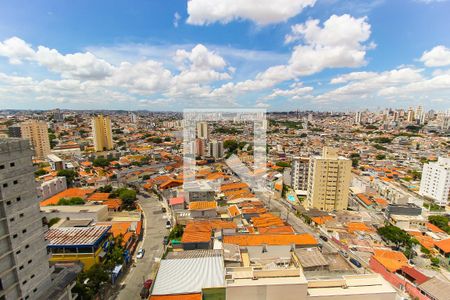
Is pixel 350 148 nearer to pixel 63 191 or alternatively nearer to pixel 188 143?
pixel 188 143

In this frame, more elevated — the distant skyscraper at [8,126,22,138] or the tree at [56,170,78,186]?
the distant skyscraper at [8,126,22,138]

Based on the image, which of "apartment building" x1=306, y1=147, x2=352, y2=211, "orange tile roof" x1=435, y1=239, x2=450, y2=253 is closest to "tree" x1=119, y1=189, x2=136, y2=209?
"apartment building" x1=306, y1=147, x2=352, y2=211

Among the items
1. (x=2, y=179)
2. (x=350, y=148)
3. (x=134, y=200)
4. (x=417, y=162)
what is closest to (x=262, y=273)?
(x=2, y=179)

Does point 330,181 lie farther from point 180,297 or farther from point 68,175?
point 68,175

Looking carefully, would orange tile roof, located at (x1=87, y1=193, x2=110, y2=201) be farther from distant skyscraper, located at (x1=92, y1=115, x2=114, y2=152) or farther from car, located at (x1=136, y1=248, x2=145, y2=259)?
distant skyscraper, located at (x1=92, y1=115, x2=114, y2=152)

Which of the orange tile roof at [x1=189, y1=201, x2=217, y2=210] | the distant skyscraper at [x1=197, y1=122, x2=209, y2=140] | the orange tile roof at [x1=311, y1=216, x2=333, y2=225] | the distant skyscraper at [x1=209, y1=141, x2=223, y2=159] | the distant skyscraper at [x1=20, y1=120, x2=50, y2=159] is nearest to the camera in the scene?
the orange tile roof at [x1=189, y1=201, x2=217, y2=210]

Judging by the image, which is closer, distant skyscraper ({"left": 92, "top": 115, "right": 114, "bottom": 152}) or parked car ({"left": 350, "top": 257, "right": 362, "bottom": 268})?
parked car ({"left": 350, "top": 257, "right": 362, "bottom": 268})

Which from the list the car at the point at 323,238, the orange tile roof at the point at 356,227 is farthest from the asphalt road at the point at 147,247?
the orange tile roof at the point at 356,227

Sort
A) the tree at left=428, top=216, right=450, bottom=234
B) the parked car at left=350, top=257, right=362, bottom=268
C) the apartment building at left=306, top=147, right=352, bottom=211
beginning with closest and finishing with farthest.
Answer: the parked car at left=350, top=257, right=362, bottom=268
the tree at left=428, top=216, right=450, bottom=234
the apartment building at left=306, top=147, right=352, bottom=211
